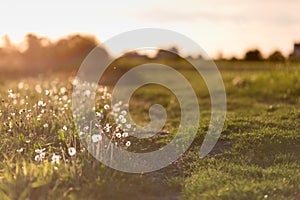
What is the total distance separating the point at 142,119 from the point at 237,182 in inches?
256

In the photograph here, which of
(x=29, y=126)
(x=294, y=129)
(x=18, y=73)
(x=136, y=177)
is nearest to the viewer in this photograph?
(x=136, y=177)

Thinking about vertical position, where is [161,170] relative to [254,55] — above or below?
below

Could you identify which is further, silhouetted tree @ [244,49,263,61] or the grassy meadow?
silhouetted tree @ [244,49,263,61]

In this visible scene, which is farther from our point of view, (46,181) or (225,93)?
(225,93)

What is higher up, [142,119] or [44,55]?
[44,55]

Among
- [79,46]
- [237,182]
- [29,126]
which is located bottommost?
[237,182]

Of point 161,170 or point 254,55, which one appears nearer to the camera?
point 161,170

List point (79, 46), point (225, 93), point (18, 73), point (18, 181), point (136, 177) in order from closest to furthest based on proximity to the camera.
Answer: point (18, 181) → point (136, 177) → point (225, 93) → point (18, 73) → point (79, 46)

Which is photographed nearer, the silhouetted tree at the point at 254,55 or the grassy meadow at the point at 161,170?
the grassy meadow at the point at 161,170

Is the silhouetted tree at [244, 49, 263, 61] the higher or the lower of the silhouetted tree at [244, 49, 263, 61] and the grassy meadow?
the higher

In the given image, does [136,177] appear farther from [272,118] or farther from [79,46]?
[79,46]

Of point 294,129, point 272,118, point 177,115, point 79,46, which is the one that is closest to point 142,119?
point 177,115

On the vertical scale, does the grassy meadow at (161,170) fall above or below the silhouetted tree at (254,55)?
below

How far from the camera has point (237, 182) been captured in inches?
258
